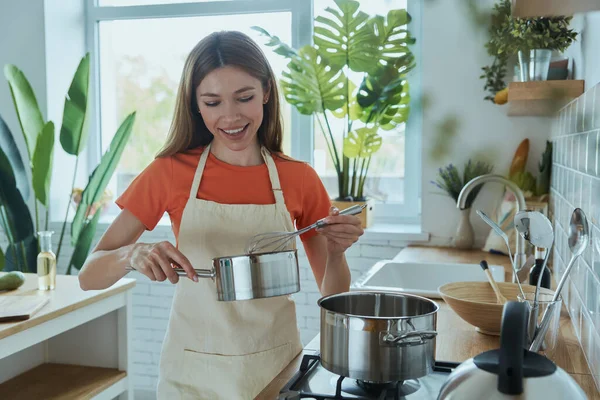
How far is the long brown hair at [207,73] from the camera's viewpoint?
4.85 ft

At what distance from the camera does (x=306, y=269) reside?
10.5ft

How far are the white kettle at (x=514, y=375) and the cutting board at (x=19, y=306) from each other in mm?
1694

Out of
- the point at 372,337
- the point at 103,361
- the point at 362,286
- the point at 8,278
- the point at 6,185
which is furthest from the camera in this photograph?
the point at 6,185

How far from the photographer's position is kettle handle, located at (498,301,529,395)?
544 mm

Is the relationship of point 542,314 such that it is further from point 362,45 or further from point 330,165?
point 330,165

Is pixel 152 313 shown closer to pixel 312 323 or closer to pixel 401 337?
pixel 312 323

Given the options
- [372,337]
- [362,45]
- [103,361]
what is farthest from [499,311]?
[103,361]

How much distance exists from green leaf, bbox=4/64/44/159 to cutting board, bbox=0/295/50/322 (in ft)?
3.82

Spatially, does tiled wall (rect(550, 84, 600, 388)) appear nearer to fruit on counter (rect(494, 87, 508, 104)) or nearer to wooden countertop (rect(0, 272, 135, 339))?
fruit on counter (rect(494, 87, 508, 104))

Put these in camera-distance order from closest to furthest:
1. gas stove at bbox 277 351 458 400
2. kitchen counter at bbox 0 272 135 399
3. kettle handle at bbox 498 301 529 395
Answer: kettle handle at bbox 498 301 529 395 → gas stove at bbox 277 351 458 400 → kitchen counter at bbox 0 272 135 399

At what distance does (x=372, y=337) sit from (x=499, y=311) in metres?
0.54

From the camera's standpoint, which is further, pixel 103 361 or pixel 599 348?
pixel 103 361

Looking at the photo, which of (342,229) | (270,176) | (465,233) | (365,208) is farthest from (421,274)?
(342,229)

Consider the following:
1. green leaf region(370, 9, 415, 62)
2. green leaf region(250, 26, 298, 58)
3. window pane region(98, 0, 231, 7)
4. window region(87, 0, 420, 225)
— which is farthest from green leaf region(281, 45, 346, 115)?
green leaf region(370, 9, 415, 62)
